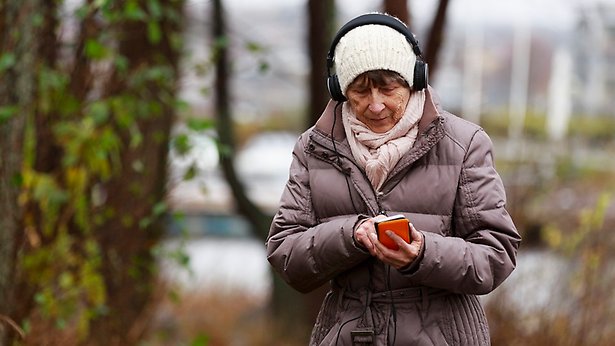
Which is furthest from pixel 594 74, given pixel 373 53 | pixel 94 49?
pixel 373 53

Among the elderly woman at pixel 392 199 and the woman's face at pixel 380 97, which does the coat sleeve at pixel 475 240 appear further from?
the woman's face at pixel 380 97

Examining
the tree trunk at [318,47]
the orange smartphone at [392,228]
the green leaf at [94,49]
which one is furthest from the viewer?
the tree trunk at [318,47]

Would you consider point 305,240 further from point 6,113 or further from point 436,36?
point 436,36

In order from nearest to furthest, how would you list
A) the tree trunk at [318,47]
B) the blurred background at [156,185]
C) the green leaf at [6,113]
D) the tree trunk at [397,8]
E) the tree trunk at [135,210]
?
the green leaf at [6,113] < the tree trunk at [397,8] < the blurred background at [156,185] < the tree trunk at [135,210] < the tree trunk at [318,47]

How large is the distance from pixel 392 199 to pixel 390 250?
251 mm

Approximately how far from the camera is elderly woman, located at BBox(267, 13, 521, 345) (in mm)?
3332

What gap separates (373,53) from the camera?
3330 millimetres

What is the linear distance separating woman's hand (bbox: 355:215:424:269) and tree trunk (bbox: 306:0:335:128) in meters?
4.15

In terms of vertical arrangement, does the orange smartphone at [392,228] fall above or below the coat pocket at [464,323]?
above

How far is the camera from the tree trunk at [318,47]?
7668 mm

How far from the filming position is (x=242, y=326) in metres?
11.7

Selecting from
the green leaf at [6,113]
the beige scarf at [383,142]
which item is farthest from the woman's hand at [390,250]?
the green leaf at [6,113]

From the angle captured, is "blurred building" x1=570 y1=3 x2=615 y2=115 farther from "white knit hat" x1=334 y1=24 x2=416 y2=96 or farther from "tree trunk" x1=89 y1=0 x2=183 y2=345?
"white knit hat" x1=334 y1=24 x2=416 y2=96

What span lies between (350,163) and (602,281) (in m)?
4.77
